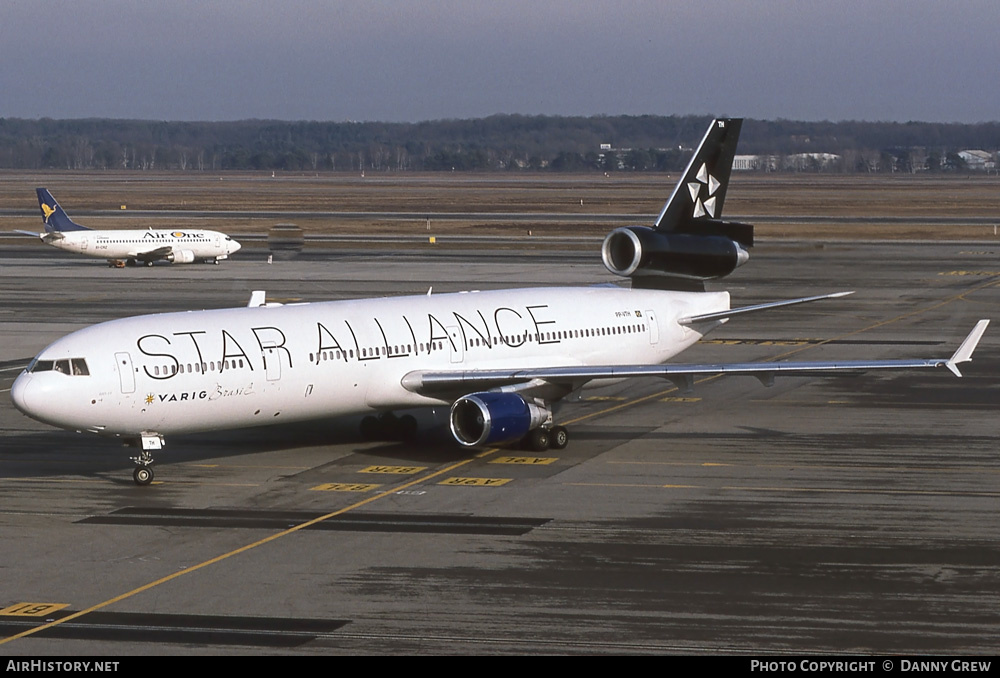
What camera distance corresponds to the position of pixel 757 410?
145ft

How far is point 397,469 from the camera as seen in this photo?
35.2 meters

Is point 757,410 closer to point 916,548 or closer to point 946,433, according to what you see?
point 946,433

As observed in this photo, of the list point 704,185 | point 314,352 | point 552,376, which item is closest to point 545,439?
point 552,376

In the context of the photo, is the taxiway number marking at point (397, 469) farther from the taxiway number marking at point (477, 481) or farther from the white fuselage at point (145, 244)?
the white fuselage at point (145, 244)

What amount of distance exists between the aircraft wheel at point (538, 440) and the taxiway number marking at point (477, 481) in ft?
10.9

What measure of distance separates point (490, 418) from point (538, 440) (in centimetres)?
282

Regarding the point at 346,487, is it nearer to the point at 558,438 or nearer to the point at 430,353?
the point at 430,353

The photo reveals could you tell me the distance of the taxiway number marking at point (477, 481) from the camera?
33.2m

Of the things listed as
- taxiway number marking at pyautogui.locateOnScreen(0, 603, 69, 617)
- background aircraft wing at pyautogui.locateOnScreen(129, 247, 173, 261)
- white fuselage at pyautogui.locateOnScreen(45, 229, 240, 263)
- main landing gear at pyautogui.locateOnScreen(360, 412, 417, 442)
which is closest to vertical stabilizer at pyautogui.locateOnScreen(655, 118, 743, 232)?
main landing gear at pyautogui.locateOnScreen(360, 412, 417, 442)

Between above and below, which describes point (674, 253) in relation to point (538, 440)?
above

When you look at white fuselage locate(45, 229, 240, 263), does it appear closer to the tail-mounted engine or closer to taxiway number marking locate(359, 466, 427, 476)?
the tail-mounted engine

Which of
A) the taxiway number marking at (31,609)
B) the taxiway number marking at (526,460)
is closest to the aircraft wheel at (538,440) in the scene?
the taxiway number marking at (526,460)

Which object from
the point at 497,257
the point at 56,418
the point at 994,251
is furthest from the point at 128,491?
the point at 994,251

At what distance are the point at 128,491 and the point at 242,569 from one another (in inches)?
318
